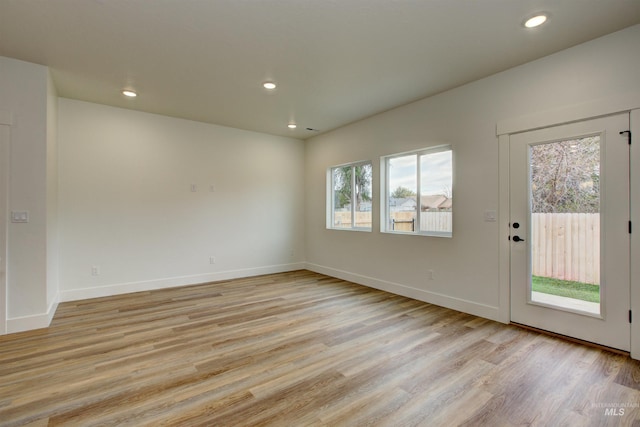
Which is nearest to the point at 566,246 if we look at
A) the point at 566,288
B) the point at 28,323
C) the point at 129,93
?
the point at 566,288

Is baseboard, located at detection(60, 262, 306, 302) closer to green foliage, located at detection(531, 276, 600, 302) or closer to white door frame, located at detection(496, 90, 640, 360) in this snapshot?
white door frame, located at detection(496, 90, 640, 360)

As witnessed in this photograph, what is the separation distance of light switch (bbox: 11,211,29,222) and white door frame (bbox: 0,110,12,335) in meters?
0.04

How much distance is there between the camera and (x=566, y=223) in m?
2.95

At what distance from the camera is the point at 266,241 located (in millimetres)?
6082

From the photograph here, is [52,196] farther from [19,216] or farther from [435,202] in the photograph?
[435,202]

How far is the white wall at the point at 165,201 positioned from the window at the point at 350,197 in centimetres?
93

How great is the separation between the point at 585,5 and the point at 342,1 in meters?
1.88

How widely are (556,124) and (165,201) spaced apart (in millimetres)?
5424

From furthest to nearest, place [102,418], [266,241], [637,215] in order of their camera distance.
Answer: [266,241] → [637,215] → [102,418]

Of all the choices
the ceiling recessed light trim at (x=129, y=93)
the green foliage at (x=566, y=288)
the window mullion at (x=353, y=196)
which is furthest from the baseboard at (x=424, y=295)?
the ceiling recessed light trim at (x=129, y=93)

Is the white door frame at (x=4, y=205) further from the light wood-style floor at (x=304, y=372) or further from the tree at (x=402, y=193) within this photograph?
the tree at (x=402, y=193)

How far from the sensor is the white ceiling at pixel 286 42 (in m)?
2.33

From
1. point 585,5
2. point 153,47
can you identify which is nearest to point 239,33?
point 153,47

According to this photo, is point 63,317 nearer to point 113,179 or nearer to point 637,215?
point 113,179
